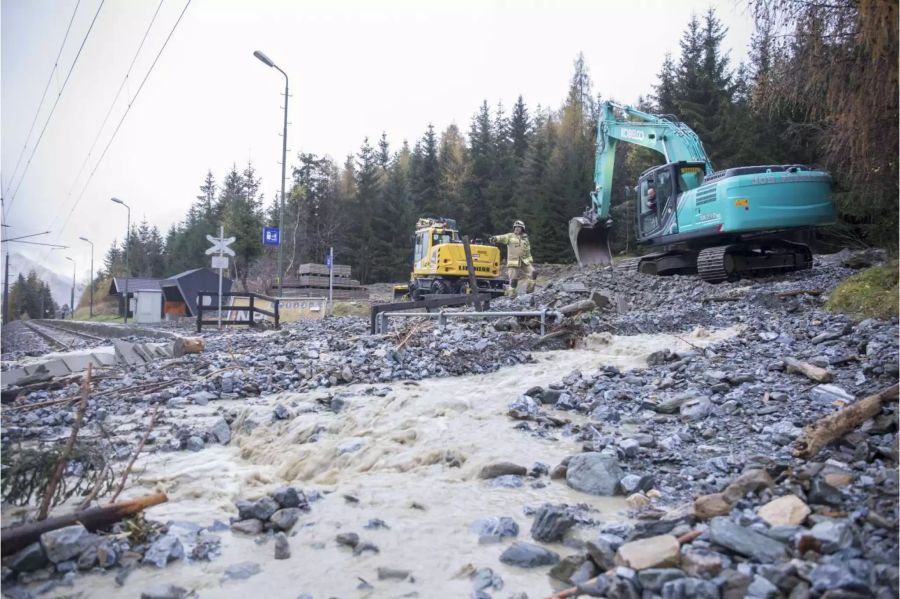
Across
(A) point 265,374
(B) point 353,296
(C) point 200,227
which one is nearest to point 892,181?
(A) point 265,374

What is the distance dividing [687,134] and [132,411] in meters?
14.4

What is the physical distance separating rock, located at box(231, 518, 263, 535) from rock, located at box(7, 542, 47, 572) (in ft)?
2.77

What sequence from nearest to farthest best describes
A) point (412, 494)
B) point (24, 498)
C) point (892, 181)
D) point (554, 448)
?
1. point (24, 498)
2. point (412, 494)
3. point (554, 448)
4. point (892, 181)

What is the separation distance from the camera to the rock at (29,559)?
8.51ft

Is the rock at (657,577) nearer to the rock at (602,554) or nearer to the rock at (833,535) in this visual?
the rock at (602,554)

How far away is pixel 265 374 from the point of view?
24.7ft

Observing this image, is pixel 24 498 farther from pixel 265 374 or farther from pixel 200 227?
pixel 200 227

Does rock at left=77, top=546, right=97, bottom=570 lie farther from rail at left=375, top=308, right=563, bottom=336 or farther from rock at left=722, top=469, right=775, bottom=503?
rail at left=375, top=308, right=563, bottom=336

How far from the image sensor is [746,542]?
7.70ft

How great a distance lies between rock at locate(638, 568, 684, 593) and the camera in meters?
2.18

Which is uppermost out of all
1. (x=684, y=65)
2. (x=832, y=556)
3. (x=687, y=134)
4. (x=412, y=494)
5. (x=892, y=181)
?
(x=684, y=65)

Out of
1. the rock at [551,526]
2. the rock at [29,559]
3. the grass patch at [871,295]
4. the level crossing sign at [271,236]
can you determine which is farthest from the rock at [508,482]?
the level crossing sign at [271,236]

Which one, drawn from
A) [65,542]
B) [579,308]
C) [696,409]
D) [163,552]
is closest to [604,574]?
[163,552]

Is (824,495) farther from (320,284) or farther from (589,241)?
(320,284)
